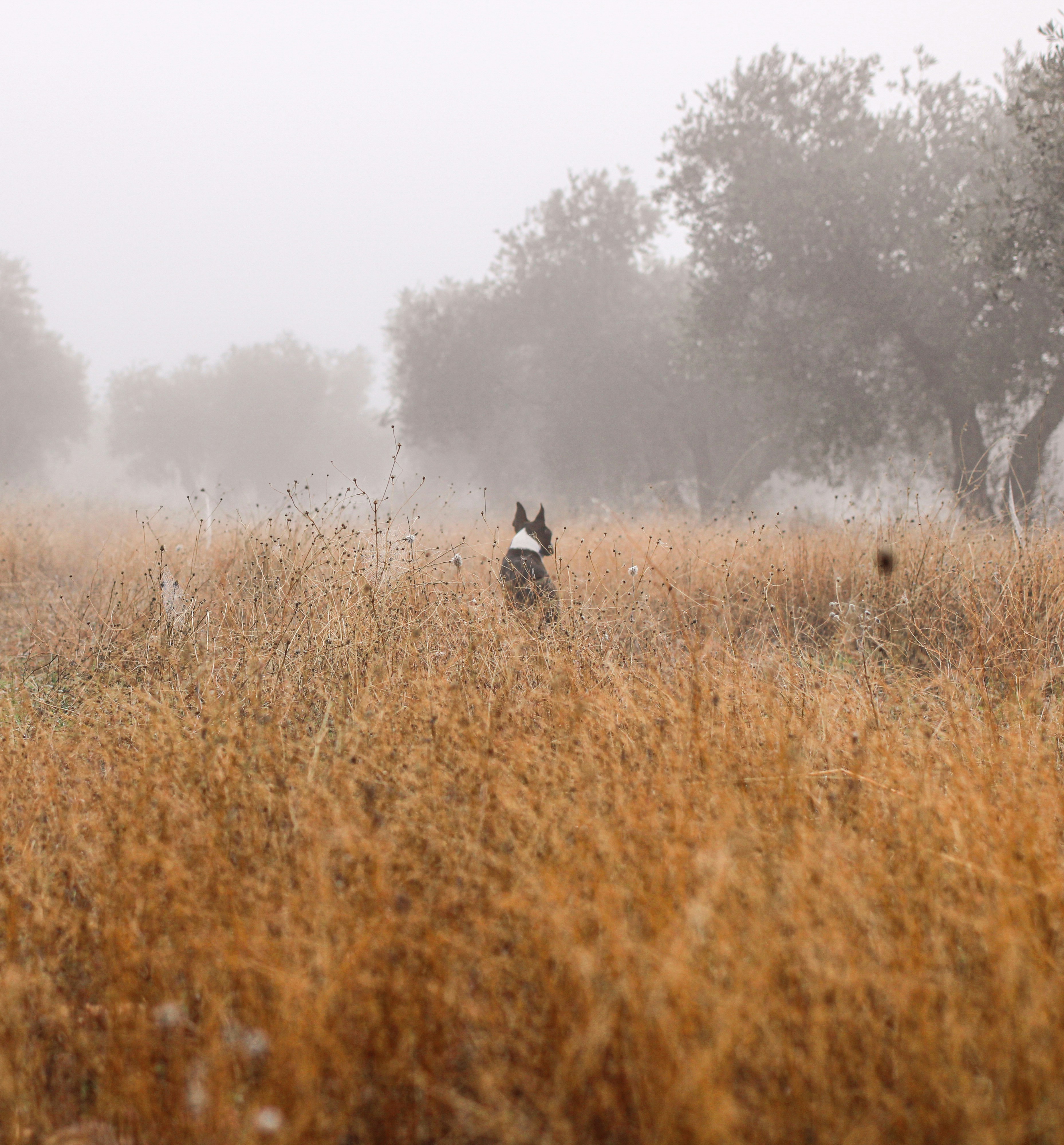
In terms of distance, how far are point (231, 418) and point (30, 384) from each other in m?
11.0

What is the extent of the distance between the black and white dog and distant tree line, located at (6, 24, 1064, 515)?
3.27 meters

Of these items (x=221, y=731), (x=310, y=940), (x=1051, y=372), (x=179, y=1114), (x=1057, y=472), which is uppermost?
(x=1051, y=372)

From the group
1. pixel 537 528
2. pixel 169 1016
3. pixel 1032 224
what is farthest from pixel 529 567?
pixel 1032 224

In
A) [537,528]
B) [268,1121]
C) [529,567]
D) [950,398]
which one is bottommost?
[268,1121]

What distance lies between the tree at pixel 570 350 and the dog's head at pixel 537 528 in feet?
49.0

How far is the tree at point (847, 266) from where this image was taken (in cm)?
1230

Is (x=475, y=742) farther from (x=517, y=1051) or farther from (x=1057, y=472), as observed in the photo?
(x=1057, y=472)

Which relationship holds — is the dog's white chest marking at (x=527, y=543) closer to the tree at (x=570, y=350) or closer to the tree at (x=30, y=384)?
the tree at (x=570, y=350)

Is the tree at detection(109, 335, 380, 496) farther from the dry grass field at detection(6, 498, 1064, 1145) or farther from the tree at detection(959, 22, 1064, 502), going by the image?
the dry grass field at detection(6, 498, 1064, 1145)

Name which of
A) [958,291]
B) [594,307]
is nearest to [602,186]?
[594,307]

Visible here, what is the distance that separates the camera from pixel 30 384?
1109 inches

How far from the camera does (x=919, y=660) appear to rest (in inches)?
199

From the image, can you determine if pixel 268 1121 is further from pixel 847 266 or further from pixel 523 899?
pixel 847 266

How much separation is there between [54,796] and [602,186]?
2321 cm
